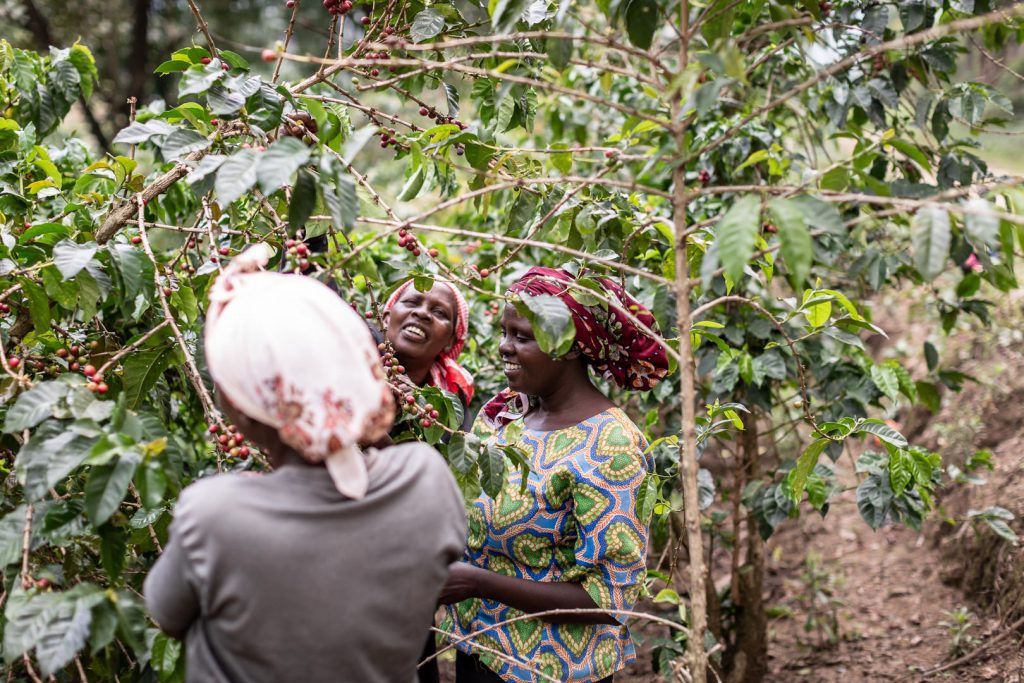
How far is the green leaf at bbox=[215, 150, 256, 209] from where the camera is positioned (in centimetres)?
163

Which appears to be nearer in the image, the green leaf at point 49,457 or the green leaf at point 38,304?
the green leaf at point 49,457

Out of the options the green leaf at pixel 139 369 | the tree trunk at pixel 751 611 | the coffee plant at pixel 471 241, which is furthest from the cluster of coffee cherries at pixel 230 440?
the tree trunk at pixel 751 611

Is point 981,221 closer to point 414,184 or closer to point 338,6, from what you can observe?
point 414,184

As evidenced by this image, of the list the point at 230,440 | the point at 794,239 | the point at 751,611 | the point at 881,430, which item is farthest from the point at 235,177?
the point at 751,611

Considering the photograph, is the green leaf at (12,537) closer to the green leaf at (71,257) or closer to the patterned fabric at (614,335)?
the green leaf at (71,257)

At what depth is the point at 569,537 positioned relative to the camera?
7.40 feet

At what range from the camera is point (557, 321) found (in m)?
1.89

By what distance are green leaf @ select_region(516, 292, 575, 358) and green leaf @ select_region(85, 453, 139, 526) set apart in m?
0.87

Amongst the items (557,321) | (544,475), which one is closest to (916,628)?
(544,475)

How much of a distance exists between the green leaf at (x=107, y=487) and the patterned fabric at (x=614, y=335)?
41.5 inches

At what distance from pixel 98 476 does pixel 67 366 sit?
86 centimetres

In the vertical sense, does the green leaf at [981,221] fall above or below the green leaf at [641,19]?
below

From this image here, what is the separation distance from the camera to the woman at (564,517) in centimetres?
215

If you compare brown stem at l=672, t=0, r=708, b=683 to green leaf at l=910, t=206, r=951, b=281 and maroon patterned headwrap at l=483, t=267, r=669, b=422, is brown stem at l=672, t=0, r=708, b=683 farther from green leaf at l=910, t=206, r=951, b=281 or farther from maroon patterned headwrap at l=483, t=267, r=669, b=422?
maroon patterned headwrap at l=483, t=267, r=669, b=422
